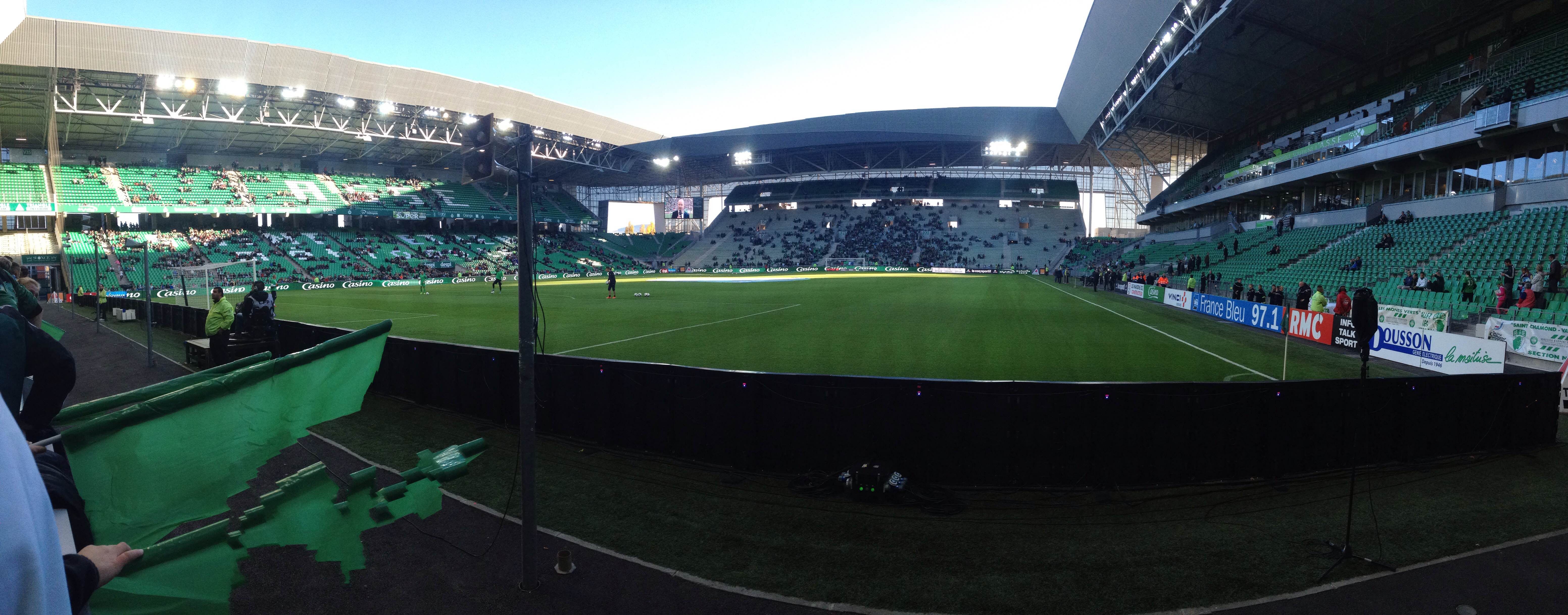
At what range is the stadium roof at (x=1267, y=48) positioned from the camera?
29.5m

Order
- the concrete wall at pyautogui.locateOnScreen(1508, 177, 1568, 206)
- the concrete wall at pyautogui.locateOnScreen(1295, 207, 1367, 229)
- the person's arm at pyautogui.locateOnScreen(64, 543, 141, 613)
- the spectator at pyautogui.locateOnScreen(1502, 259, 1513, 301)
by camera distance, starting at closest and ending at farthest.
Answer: the person's arm at pyautogui.locateOnScreen(64, 543, 141, 613) → the spectator at pyautogui.locateOnScreen(1502, 259, 1513, 301) → the concrete wall at pyautogui.locateOnScreen(1508, 177, 1568, 206) → the concrete wall at pyautogui.locateOnScreen(1295, 207, 1367, 229)

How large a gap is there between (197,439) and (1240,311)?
27.0 meters

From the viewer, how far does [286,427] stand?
2.85 m

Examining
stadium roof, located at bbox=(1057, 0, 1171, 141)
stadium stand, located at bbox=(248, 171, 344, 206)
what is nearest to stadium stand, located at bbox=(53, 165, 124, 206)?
stadium stand, located at bbox=(248, 171, 344, 206)

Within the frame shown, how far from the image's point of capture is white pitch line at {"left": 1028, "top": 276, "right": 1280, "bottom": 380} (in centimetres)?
1375

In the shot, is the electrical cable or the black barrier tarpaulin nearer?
the electrical cable

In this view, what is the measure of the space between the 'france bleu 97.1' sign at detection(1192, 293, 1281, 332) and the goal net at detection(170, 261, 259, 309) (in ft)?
145

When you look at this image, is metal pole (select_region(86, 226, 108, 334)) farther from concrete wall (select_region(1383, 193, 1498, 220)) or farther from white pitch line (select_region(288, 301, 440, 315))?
concrete wall (select_region(1383, 193, 1498, 220))

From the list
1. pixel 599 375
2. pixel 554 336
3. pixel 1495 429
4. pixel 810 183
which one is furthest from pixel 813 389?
pixel 810 183

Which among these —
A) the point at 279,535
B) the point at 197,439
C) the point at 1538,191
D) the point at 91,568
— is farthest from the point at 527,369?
the point at 1538,191

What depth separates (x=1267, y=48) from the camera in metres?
34.0

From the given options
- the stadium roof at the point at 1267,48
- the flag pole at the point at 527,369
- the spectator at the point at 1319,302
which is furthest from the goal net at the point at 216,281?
the stadium roof at the point at 1267,48

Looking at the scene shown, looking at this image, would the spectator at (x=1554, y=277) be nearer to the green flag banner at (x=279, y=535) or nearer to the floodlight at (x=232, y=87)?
the green flag banner at (x=279, y=535)

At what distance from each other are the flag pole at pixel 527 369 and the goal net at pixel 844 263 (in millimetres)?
75425
